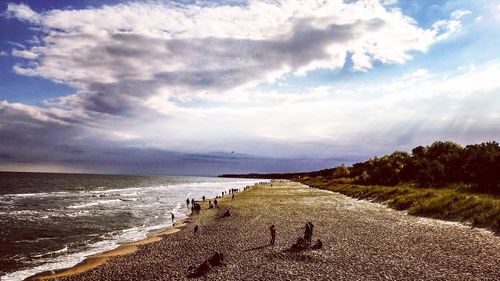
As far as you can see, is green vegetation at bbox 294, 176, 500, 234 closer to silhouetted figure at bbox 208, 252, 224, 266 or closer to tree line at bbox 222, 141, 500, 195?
tree line at bbox 222, 141, 500, 195

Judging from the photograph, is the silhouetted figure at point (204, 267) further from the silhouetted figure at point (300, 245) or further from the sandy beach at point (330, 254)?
the silhouetted figure at point (300, 245)

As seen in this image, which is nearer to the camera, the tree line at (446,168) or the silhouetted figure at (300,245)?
the silhouetted figure at (300,245)

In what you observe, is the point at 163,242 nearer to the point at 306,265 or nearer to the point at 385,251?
the point at 306,265

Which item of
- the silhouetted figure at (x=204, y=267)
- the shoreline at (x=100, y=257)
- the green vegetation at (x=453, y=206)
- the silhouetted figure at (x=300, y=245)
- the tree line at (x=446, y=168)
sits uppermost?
the tree line at (x=446, y=168)

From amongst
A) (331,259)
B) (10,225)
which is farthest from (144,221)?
(331,259)

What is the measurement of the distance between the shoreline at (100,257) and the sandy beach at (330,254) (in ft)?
0.98

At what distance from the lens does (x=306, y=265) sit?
Result: 2377 cm

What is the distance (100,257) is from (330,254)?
19.8m

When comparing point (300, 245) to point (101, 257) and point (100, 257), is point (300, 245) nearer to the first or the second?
point (101, 257)

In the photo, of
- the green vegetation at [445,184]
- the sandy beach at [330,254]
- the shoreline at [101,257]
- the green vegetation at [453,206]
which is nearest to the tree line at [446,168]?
the green vegetation at [445,184]

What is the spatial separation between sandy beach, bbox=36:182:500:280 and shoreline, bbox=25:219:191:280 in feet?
0.98

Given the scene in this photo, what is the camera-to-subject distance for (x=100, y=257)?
32.5 m

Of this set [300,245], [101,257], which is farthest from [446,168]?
[101,257]

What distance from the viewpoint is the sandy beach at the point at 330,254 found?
21.8 metres
